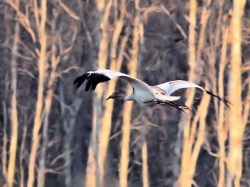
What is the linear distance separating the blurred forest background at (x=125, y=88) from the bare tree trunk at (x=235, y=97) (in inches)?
0.8

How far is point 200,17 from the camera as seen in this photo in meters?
27.1

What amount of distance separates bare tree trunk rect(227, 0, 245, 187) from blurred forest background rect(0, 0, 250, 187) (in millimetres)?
21

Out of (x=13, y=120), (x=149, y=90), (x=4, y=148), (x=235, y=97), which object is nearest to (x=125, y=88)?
(x=13, y=120)

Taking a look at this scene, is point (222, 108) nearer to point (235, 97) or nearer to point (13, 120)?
point (235, 97)

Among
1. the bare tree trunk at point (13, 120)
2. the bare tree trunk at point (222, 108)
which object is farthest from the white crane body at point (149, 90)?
the bare tree trunk at point (13, 120)

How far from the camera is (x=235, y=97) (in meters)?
23.2

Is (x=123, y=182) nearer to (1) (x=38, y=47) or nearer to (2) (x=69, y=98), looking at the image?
(1) (x=38, y=47)

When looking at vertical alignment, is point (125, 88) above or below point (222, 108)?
above

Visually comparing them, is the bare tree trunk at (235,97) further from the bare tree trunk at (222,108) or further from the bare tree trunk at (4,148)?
the bare tree trunk at (4,148)

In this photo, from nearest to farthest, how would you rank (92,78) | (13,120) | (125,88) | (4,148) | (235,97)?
(92,78) < (235,97) < (125,88) < (13,120) < (4,148)

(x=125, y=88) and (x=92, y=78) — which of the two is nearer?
(x=92, y=78)

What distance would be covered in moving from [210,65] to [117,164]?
7.35 metres

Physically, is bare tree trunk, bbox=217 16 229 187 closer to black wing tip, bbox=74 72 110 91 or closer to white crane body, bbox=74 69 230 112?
white crane body, bbox=74 69 230 112

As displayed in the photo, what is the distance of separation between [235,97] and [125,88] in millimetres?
6148
